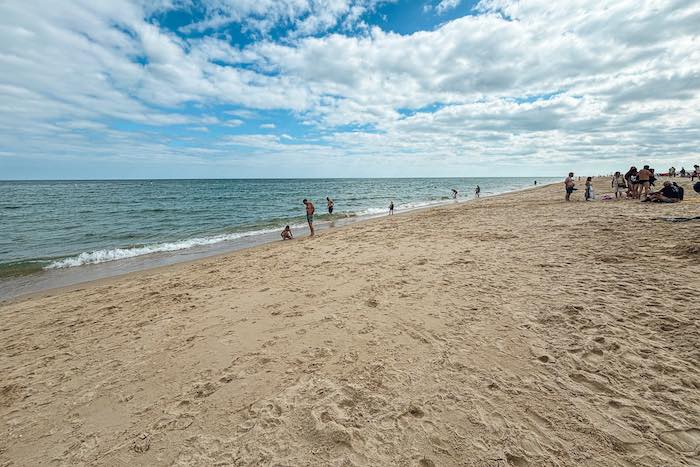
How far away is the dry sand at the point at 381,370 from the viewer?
2637mm

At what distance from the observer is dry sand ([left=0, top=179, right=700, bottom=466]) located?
2637 mm

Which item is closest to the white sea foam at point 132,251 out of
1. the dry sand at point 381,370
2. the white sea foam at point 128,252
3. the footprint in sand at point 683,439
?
the white sea foam at point 128,252

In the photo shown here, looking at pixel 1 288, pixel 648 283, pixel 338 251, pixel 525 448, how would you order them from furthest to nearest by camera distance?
1. pixel 338 251
2. pixel 1 288
3. pixel 648 283
4. pixel 525 448

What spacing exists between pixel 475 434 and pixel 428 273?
444 centimetres

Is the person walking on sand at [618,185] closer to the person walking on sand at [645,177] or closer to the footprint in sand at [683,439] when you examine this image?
the person walking on sand at [645,177]

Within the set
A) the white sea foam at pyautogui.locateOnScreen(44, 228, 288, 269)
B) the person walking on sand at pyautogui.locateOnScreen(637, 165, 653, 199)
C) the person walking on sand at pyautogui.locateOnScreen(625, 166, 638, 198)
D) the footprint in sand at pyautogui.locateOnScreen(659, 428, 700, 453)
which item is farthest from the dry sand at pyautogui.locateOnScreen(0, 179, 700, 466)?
the person walking on sand at pyautogui.locateOnScreen(625, 166, 638, 198)

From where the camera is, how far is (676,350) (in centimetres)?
347

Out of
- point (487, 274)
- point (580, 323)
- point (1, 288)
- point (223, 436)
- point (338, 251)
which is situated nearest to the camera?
point (223, 436)

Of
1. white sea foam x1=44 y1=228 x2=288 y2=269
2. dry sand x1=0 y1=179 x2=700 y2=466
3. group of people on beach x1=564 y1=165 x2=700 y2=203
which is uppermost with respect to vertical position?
group of people on beach x1=564 y1=165 x2=700 y2=203

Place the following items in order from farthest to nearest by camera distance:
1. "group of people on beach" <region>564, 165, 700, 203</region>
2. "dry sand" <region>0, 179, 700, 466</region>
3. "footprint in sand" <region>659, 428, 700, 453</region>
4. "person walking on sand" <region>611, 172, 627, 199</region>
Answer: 1. "person walking on sand" <region>611, 172, 627, 199</region>
2. "group of people on beach" <region>564, 165, 700, 203</region>
3. "dry sand" <region>0, 179, 700, 466</region>
4. "footprint in sand" <region>659, 428, 700, 453</region>

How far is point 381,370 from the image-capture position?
3.62 meters

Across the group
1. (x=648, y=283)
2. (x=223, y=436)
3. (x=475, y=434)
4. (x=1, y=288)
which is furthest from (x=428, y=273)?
(x=1, y=288)

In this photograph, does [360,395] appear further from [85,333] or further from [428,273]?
[85,333]

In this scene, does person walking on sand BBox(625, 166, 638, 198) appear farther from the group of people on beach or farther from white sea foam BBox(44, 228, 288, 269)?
white sea foam BBox(44, 228, 288, 269)
